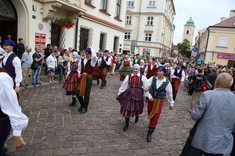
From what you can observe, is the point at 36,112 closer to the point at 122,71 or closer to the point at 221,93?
the point at 221,93

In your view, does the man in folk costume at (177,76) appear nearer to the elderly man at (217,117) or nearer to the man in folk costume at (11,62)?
the elderly man at (217,117)

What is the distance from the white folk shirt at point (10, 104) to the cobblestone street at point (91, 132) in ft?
4.68

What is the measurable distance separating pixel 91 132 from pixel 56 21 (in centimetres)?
756

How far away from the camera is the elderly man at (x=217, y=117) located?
235 cm

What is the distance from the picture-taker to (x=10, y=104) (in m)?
1.97

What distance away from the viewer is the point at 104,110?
5.67m

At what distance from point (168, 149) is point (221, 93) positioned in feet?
6.47

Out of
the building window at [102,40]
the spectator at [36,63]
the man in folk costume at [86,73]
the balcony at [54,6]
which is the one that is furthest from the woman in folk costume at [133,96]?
the building window at [102,40]

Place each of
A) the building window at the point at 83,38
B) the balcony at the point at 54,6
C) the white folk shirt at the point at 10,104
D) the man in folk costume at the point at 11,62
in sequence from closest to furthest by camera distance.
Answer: the white folk shirt at the point at 10,104, the man in folk costume at the point at 11,62, the balcony at the point at 54,6, the building window at the point at 83,38

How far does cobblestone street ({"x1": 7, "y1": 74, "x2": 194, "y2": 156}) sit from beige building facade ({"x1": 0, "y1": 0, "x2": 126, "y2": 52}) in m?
4.02

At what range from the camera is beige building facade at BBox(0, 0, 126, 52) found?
27.1 ft

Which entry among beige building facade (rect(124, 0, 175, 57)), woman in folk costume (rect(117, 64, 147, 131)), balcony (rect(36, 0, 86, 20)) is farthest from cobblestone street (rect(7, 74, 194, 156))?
beige building facade (rect(124, 0, 175, 57))

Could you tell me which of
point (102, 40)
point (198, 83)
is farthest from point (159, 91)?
point (102, 40)

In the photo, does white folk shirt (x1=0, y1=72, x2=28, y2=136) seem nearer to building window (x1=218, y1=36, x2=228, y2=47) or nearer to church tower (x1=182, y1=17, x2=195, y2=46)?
building window (x1=218, y1=36, x2=228, y2=47)
